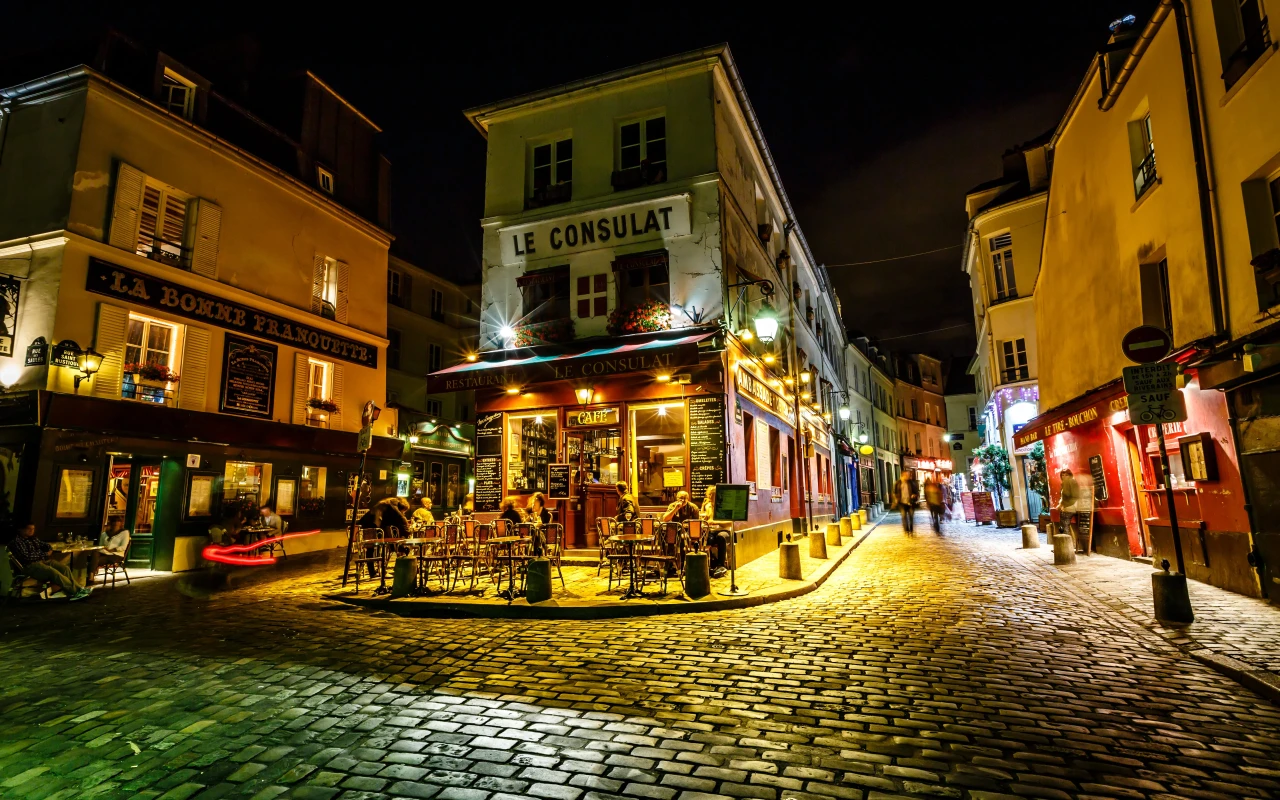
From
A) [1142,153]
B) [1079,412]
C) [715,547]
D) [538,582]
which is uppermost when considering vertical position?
[1142,153]

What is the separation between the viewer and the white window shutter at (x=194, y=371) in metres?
14.7

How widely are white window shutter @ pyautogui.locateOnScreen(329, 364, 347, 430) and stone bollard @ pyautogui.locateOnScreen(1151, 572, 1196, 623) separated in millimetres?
19180

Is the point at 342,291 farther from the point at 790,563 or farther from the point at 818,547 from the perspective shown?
the point at 790,563

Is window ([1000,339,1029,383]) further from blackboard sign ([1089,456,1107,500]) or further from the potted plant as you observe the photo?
the potted plant

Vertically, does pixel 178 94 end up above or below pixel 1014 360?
above

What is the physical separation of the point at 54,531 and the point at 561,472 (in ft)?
32.8

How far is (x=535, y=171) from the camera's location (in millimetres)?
16422

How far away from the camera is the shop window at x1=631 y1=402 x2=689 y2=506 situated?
46.5 ft

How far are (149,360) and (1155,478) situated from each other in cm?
2042

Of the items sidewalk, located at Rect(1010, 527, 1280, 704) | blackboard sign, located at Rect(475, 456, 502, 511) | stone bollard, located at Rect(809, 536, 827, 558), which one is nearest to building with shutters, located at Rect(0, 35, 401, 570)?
blackboard sign, located at Rect(475, 456, 502, 511)

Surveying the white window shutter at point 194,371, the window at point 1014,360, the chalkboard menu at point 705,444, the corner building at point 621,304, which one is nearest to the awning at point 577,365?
the corner building at point 621,304

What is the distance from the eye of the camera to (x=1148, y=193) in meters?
9.87

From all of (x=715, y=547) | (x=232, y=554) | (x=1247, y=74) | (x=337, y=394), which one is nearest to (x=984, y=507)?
(x=715, y=547)

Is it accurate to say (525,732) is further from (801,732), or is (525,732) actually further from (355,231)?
(355,231)
